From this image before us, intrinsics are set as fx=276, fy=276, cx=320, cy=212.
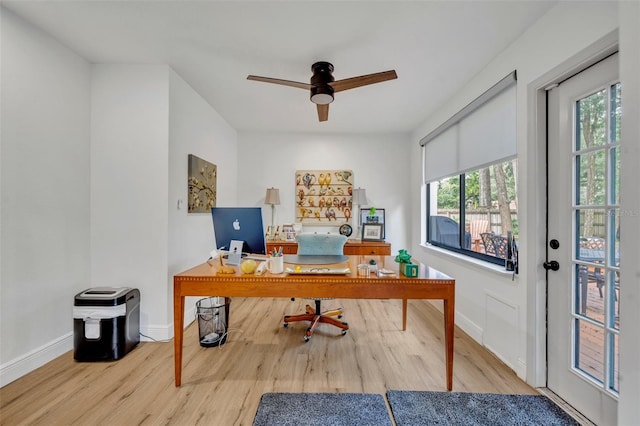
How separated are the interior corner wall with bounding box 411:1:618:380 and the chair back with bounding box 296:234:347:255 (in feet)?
4.13

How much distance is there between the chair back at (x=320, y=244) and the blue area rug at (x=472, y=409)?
1.27 metres

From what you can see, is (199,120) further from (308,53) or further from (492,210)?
(492,210)

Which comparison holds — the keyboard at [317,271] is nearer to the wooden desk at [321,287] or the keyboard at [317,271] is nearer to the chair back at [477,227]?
the wooden desk at [321,287]

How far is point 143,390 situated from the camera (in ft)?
5.99

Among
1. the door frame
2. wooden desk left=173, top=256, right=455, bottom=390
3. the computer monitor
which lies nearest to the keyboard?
wooden desk left=173, top=256, right=455, bottom=390

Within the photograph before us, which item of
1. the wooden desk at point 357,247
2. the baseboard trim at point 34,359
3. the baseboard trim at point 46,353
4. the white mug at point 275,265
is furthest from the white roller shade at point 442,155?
the baseboard trim at point 34,359

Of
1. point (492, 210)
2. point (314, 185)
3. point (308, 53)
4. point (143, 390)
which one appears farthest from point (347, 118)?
point (143, 390)

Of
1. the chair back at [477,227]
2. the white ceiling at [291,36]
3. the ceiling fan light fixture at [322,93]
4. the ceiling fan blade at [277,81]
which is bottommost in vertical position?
the chair back at [477,227]

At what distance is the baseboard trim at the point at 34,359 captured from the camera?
6.06 ft

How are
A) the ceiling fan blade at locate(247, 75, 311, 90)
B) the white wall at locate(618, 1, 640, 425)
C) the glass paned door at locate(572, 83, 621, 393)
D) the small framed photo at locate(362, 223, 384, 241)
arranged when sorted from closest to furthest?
the white wall at locate(618, 1, 640, 425) → the glass paned door at locate(572, 83, 621, 393) → the ceiling fan blade at locate(247, 75, 311, 90) → the small framed photo at locate(362, 223, 384, 241)

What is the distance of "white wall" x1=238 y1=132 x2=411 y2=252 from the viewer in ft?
14.4

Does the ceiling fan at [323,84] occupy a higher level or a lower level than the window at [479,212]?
higher

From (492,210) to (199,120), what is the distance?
322cm

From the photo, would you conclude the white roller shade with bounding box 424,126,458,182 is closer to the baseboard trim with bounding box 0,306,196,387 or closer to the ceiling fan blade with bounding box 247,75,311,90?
the ceiling fan blade with bounding box 247,75,311,90
